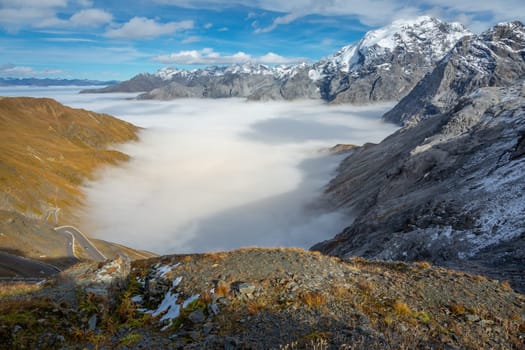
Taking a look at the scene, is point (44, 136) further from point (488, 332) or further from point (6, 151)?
point (488, 332)

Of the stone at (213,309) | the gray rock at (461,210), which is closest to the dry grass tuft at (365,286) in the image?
the stone at (213,309)

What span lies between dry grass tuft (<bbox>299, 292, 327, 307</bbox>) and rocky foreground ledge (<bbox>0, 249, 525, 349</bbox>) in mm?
39

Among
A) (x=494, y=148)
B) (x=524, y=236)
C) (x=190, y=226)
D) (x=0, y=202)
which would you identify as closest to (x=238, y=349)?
(x=524, y=236)

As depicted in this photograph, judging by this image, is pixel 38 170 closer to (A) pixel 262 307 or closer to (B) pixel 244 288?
(B) pixel 244 288

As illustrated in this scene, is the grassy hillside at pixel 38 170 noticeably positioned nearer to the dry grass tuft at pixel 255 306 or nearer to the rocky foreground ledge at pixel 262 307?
the rocky foreground ledge at pixel 262 307

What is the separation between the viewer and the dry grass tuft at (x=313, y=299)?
1190 centimetres

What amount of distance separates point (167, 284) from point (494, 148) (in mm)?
58828

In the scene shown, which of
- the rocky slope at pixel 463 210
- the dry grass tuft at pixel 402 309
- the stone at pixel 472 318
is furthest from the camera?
the rocky slope at pixel 463 210

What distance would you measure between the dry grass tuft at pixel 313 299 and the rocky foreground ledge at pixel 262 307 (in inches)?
1.5

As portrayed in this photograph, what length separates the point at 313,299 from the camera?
39.5ft

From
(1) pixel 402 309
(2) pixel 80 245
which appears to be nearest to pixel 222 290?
(1) pixel 402 309

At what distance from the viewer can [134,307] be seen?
13.6m

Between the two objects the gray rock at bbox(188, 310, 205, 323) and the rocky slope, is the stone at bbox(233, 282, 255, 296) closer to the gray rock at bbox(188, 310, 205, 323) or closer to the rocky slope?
the gray rock at bbox(188, 310, 205, 323)

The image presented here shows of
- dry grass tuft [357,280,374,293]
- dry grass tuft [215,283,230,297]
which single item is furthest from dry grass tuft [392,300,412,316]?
dry grass tuft [215,283,230,297]
